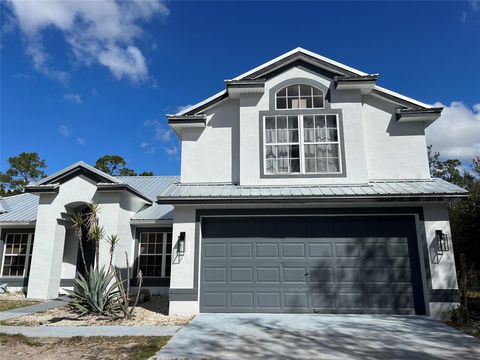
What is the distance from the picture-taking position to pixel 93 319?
9.44 m

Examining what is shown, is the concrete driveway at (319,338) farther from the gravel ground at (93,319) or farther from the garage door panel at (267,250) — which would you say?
the garage door panel at (267,250)

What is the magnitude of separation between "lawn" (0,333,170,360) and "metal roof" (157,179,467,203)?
13.3 feet

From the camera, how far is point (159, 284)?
1431cm

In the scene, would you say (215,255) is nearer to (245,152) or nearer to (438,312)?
(245,152)

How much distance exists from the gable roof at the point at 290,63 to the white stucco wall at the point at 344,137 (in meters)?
0.23

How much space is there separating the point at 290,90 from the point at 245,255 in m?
6.03

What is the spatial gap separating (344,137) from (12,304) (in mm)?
13387

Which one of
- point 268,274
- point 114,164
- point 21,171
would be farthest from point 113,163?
point 268,274

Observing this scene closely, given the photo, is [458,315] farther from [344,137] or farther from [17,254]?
[17,254]

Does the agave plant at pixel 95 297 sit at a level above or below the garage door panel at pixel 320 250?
below

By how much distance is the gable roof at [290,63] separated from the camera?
11641 mm

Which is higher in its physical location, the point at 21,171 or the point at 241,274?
the point at 21,171

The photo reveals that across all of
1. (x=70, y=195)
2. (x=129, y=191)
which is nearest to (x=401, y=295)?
(x=129, y=191)

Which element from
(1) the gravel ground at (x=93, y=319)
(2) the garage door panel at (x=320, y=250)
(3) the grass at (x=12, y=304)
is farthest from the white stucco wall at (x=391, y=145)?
(3) the grass at (x=12, y=304)
